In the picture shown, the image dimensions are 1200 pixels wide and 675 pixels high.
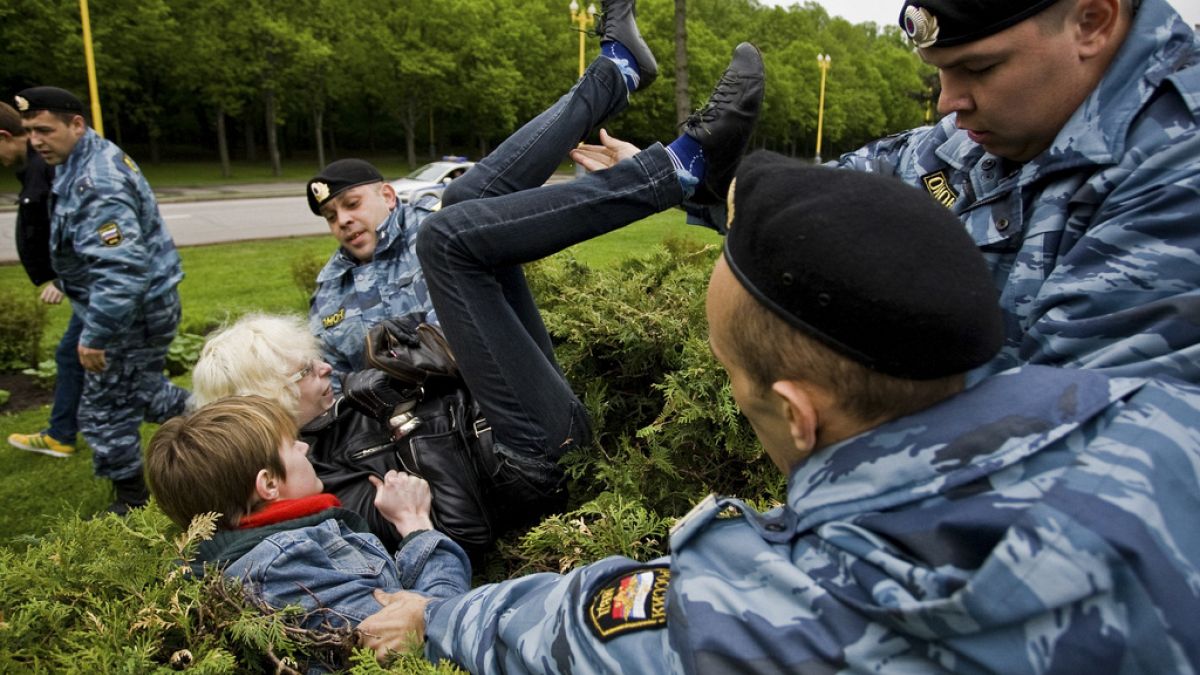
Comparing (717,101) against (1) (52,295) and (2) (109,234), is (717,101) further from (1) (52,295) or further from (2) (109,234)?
(1) (52,295)

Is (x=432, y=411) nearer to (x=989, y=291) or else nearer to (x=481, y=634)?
(x=481, y=634)

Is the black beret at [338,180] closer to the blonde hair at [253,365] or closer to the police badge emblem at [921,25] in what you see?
the blonde hair at [253,365]

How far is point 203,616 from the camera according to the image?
1.75 metres

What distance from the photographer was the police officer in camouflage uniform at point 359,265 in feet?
12.9

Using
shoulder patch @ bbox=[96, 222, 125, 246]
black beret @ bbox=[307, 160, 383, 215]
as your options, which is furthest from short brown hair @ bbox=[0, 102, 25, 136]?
black beret @ bbox=[307, 160, 383, 215]

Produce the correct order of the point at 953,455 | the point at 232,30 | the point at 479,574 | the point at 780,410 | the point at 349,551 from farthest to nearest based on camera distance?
the point at 232,30 < the point at 479,574 < the point at 349,551 < the point at 780,410 < the point at 953,455

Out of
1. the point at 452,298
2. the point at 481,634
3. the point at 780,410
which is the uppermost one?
the point at 780,410

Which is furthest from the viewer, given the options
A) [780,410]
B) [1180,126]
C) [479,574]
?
[479,574]

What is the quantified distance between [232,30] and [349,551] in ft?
116

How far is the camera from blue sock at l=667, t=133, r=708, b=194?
2.57 meters

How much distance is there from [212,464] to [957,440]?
1.78 metres

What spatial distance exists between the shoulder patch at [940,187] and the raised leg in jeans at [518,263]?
72cm

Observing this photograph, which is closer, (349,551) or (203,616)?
(203,616)

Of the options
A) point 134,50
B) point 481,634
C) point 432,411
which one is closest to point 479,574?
point 432,411
